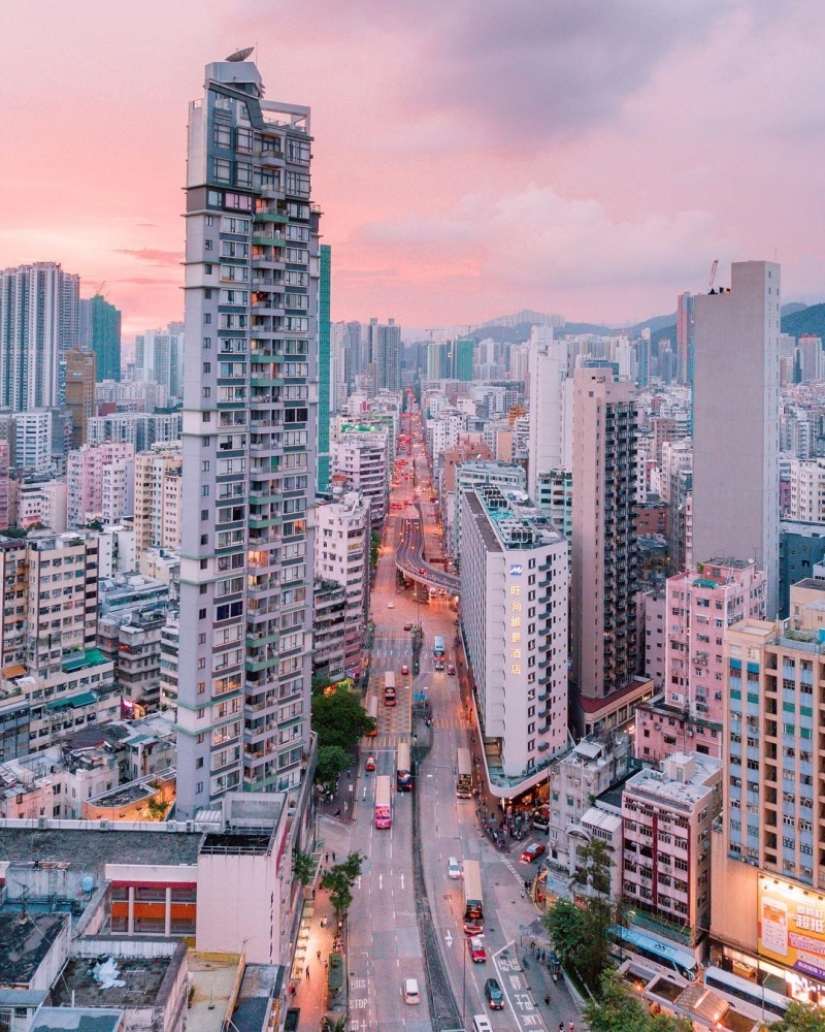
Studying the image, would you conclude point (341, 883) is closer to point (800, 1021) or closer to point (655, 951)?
point (655, 951)

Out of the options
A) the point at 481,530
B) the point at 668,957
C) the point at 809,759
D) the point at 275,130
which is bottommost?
the point at 668,957

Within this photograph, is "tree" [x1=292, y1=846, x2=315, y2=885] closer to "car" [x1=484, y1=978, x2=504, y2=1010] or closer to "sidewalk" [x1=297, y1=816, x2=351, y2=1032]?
"sidewalk" [x1=297, y1=816, x2=351, y2=1032]

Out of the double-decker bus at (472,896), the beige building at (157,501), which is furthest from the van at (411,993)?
the beige building at (157,501)

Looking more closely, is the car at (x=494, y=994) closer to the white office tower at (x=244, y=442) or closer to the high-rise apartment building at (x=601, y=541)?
the white office tower at (x=244, y=442)

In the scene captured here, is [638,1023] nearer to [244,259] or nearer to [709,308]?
[244,259]

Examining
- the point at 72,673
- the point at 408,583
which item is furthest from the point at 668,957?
the point at 408,583

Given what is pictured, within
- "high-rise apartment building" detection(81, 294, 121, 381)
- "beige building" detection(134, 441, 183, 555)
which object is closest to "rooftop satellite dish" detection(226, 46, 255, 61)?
"beige building" detection(134, 441, 183, 555)
